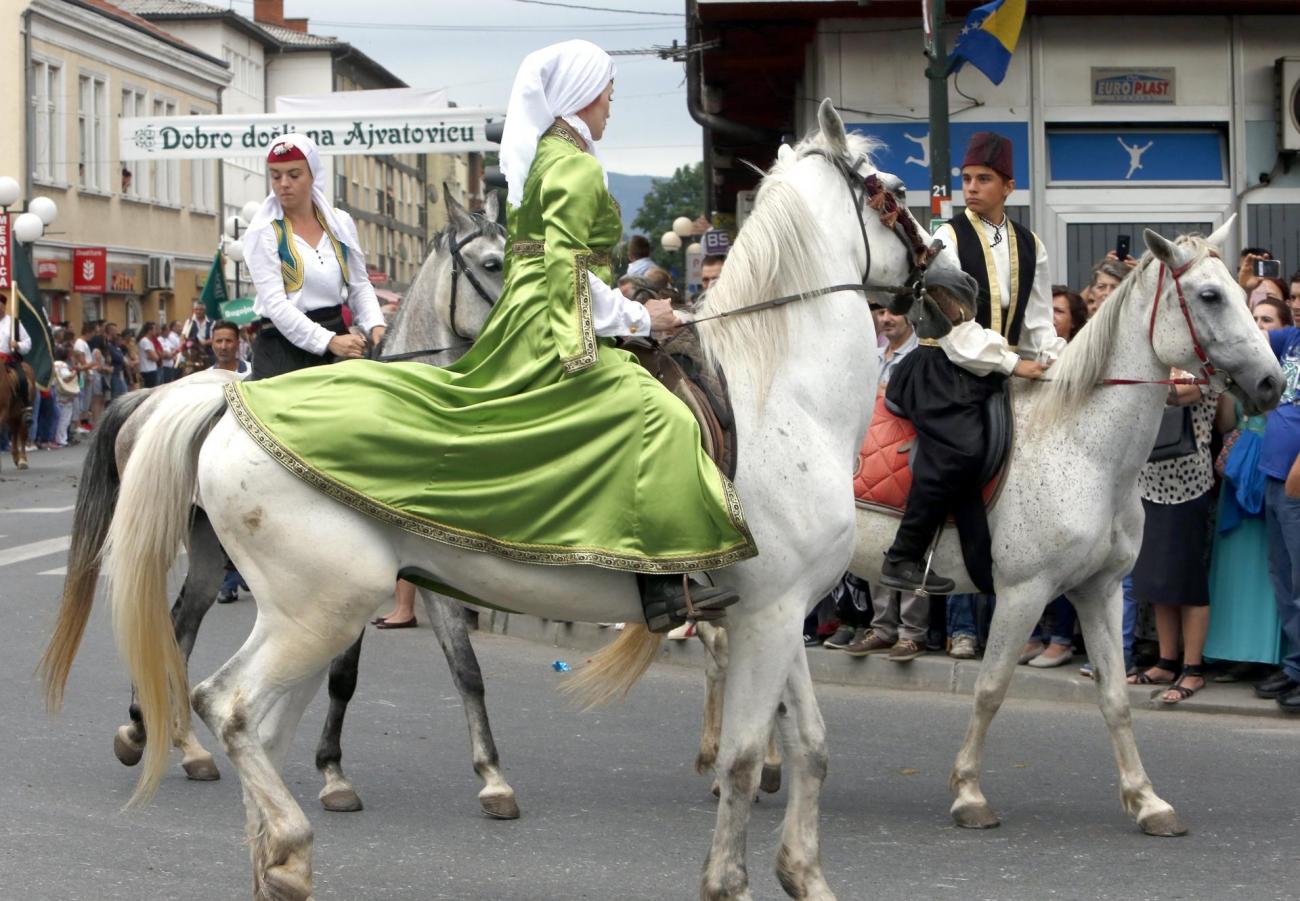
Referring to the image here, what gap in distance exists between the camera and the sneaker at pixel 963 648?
10227 mm

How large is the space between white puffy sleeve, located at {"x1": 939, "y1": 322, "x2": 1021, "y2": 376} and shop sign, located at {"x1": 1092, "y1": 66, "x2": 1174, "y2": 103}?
9.84 metres

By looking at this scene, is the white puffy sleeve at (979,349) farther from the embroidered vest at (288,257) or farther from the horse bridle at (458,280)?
the embroidered vest at (288,257)

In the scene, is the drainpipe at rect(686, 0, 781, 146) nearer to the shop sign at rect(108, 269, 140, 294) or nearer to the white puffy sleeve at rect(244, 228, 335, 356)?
the white puffy sleeve at rect(244, 228, 335, 356)

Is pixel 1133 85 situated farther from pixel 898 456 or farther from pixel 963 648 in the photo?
pixel 898 456

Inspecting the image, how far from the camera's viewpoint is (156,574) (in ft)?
18.1

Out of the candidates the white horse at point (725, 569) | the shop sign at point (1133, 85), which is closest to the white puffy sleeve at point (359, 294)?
the white horse at point (725, 569)

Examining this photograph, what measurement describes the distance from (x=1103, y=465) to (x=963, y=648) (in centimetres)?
317

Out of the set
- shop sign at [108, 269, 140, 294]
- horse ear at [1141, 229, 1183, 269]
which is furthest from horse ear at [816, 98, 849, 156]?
shop sign at [108, 269, 140, 294]

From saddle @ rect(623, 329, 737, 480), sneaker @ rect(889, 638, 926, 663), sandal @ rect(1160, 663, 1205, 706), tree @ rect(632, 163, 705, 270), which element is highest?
tree @ rect(632, 163, 705, 270)

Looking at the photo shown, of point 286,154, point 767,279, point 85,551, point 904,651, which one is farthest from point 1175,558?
point 85,551

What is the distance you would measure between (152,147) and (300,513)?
58.5 ft

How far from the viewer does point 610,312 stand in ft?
18.0

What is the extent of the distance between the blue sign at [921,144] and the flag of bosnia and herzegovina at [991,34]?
6.01ft

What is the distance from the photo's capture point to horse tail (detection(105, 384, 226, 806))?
548 centimetres
